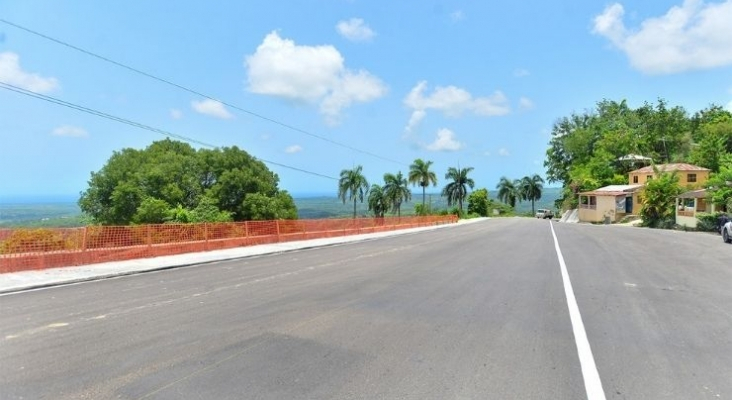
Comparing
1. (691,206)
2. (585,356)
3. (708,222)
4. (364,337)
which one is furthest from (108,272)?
(691,206)

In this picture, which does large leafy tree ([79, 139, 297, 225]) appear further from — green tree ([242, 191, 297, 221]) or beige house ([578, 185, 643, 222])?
beige house ([578, 185, 643, 222])

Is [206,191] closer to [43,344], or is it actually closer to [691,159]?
[43,344]

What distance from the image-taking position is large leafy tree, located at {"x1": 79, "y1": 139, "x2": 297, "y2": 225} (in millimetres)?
39469

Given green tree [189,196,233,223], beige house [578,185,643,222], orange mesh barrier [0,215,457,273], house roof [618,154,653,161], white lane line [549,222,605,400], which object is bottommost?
white lane line [549,222,605,400]

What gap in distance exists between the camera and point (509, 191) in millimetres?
133750

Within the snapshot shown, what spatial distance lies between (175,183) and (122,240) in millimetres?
25727

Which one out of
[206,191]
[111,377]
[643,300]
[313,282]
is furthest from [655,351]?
[206,191]

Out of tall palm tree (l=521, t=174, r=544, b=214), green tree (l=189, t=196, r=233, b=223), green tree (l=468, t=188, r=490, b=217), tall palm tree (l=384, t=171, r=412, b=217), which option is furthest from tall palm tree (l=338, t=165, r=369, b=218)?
tall palm tree (l=521, t=174, r=544, b=214)

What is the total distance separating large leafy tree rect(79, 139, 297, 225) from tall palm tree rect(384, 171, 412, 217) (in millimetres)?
44835

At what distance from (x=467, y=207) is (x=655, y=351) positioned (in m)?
96.7

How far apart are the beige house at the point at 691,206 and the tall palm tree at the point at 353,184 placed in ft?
154

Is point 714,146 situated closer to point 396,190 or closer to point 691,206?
point 691,206

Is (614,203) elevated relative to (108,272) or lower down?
elevated

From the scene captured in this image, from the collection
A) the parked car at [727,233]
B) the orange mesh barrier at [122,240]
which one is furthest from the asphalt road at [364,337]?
the parked car at [727,233]
